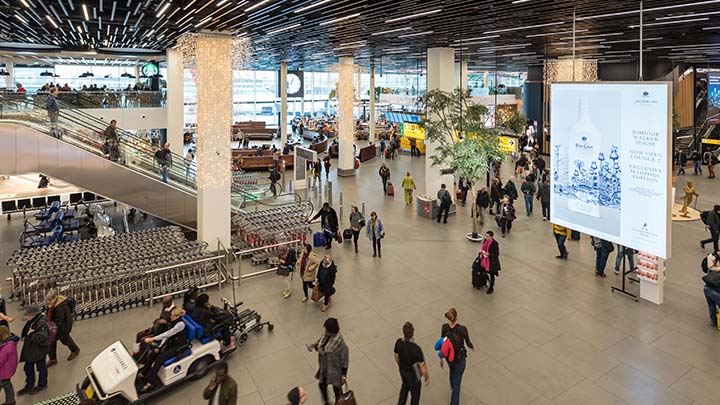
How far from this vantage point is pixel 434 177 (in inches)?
662

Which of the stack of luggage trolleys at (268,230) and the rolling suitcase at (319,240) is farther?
the rolling suitcase at (319,240)

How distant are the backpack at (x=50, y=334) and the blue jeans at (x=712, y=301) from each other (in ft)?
34.8

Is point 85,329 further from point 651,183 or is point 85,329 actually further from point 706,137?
point 706,137

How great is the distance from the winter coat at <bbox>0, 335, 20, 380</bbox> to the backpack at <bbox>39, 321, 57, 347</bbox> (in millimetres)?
414

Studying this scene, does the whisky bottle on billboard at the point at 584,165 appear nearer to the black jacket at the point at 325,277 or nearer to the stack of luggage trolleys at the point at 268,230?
the black jacket at the point at 325,277

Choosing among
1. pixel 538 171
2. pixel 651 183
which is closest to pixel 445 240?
pixel 651 183

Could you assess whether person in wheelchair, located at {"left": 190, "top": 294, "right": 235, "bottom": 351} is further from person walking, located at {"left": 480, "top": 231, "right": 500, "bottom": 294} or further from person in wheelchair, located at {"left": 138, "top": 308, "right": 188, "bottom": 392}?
person walking, located at {"left": 480, "top": 231, "right": 500, "bottom": 294}

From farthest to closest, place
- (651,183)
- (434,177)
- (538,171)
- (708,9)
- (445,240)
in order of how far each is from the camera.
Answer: (538,171), (434,177), (445,240), (708,9), (651,183)

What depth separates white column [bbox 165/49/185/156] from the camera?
19.3m

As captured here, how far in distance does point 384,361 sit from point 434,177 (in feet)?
35.3

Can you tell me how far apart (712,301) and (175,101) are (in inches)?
765

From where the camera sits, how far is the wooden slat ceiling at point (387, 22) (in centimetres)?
910

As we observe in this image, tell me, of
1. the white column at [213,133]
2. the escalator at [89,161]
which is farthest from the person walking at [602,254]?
the escalator at [89,161]

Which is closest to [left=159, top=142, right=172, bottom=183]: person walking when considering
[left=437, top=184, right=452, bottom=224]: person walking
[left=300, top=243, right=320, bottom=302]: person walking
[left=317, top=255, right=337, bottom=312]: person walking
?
[left=300, top=243, right=320, bottom=302]: person walking
